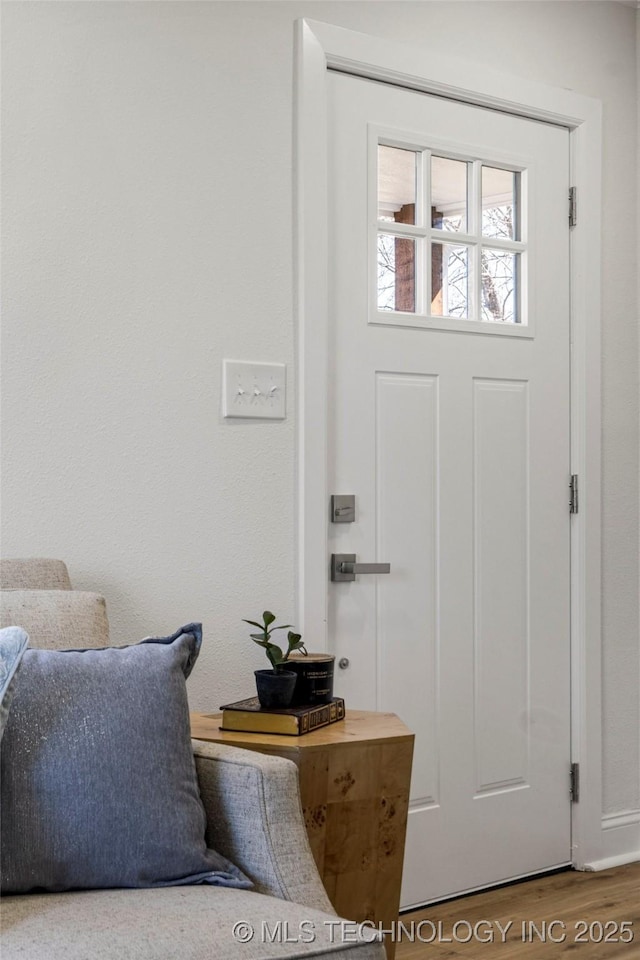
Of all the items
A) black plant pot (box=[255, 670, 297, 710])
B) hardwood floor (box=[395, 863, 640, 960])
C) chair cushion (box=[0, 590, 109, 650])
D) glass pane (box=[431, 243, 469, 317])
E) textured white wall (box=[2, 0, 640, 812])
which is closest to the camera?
chair cushion (box=[0, 590, 109, 650])

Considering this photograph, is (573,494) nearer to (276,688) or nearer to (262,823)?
(276,688)

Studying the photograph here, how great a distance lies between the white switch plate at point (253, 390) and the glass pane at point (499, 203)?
0.79 meters

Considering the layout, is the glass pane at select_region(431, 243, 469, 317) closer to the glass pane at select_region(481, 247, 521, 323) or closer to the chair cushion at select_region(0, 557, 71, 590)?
the glass pane at select_region(481, 247, 521, 323)

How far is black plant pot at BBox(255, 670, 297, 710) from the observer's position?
1.97 metres

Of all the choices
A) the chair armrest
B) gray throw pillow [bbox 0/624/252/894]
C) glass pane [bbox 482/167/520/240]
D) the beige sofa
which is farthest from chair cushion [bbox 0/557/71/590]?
glass pane [bbox 482/167/520/240]

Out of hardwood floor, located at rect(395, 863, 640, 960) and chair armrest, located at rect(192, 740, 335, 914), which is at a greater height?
chair armrest, located at rect(192, 740, 335, 914)

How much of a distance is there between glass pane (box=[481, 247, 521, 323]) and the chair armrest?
63.3 inches

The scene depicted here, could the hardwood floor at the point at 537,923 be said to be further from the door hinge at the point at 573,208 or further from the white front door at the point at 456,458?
the door hinge at the point at 573,208

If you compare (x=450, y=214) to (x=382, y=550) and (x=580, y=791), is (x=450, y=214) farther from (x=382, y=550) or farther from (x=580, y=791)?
(x=580, y=791)

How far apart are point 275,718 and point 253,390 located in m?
0.79

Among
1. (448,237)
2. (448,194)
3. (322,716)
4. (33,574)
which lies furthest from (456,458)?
(33,574)

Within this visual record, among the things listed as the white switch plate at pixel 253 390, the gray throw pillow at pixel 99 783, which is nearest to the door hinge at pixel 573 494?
the white switch plate at pixel 253 390

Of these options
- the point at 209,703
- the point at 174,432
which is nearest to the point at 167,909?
the point at 209,703

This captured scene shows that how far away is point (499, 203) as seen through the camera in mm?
2834
